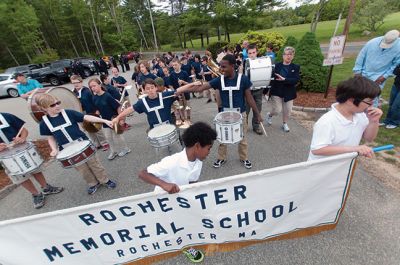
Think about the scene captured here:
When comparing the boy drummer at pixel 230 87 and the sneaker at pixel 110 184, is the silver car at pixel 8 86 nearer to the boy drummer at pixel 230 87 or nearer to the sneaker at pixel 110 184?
the sneaker at pixel 110 184

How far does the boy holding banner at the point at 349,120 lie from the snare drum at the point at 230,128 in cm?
160

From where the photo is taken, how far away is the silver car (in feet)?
57.9

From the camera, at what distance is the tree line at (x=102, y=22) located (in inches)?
1264

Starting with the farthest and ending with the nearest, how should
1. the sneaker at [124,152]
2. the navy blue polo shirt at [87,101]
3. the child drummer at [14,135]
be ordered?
the sneaker at [124,152]
the navy blue polo shirt at [87,101]
the child drummer at [14,135]

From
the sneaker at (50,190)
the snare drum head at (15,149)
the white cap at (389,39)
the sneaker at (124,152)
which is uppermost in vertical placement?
the white cap at (389,39)

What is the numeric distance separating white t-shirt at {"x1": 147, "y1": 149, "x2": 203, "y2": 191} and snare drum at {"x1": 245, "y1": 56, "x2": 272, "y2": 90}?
3527 mm

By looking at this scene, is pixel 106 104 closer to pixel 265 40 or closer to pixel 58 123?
pixel 58 123

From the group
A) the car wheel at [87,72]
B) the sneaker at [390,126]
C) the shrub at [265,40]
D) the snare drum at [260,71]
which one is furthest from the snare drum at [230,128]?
the car wheel at [87,72]

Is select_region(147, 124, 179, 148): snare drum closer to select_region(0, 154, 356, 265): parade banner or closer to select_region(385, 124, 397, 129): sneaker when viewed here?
select_region(0, 154, 356, 265): parade banner

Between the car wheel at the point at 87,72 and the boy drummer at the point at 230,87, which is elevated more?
the boy drummer at the point at 230,87

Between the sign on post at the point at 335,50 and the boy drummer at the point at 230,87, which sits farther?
the sign on post at the point at 335,50

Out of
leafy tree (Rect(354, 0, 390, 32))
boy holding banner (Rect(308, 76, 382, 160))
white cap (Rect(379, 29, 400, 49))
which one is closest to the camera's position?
boy holding banner (Rect(308, 76, 382, 160))

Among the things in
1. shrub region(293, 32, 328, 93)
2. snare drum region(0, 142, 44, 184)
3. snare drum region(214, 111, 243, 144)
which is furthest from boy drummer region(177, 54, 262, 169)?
shrub region(293, 32, 328, 93)

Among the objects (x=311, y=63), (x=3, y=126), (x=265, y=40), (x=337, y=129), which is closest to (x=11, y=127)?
(x=3, y=126)
